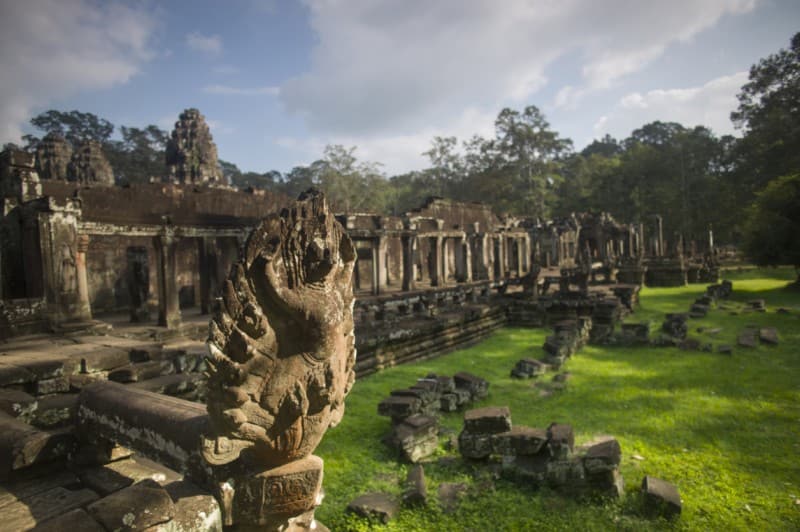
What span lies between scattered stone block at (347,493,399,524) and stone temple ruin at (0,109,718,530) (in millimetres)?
1612

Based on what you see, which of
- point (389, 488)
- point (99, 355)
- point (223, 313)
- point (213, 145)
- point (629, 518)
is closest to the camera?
point (223, 313)

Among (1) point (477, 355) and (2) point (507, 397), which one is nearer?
(2) point (507, 397)

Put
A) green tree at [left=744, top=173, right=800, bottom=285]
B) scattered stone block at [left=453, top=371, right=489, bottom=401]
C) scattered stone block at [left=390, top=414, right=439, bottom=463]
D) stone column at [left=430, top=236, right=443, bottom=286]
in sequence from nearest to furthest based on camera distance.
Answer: scattered stone block at [left=390, top=414, right=439, bottom=463] → scattered stone block at [left=453, top=371, right=489, bottom=401] → stone column at [left=430, top=236, right=443, bottom=286] → green tree at [left=744, top=173, right=800, bottom=285]

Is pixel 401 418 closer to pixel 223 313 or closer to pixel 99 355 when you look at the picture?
pixel 99 355

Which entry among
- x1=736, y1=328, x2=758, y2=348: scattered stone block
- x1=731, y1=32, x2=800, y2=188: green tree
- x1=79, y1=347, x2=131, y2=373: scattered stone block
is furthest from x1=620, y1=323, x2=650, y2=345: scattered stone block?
x1=731, y1=32, x2=800, y2=188: green tree

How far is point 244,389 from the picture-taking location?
187 cm

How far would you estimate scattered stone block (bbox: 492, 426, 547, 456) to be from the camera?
14.4 ft

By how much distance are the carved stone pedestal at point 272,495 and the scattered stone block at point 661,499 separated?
3.15 meters

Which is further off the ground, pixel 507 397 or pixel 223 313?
pixel 223 313

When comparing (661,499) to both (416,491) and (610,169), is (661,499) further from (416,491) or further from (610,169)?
(610,169)

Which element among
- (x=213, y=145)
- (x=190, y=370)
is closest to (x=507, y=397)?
(x=190, y=370)

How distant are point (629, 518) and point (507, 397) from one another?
3231 millimetres

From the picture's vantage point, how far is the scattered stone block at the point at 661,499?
11.8ft

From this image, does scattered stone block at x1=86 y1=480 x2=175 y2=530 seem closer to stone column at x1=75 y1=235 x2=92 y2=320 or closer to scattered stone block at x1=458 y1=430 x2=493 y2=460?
scattered stone block at x1=458 y1=430 x2=493 y2=460
